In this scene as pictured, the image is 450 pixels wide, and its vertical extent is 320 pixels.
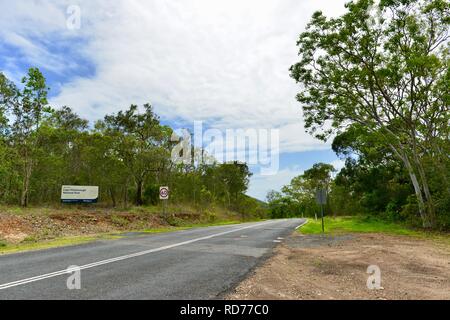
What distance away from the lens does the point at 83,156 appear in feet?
119

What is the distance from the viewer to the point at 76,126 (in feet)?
135

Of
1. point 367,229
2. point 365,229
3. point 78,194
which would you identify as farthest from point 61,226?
point 367,229

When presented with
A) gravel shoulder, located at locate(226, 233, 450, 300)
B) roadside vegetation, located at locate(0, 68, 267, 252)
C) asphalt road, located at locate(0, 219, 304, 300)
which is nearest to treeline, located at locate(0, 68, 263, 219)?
roadside vegetation, located at locate(0, 68, 267, 252)

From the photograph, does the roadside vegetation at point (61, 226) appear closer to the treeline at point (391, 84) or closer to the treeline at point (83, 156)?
the treeline at point (83, 156)

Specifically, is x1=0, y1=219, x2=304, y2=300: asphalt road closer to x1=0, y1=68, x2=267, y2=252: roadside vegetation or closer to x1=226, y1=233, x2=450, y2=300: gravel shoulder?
x1=226, y1=233, x2=450, y2=300: gravel shoulder

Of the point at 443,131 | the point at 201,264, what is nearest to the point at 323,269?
the point at 201,264

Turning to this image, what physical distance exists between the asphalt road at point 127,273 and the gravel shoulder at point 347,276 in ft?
2.12

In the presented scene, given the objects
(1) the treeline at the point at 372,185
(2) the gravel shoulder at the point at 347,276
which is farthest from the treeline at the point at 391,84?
(2) the gravel shoulder at the point at 347,276

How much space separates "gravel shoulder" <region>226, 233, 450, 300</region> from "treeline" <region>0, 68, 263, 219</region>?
21.1 metres

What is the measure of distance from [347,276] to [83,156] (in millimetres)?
33912

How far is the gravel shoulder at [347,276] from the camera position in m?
6.34

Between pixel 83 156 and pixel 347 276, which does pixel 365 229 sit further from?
pixel 83 156
